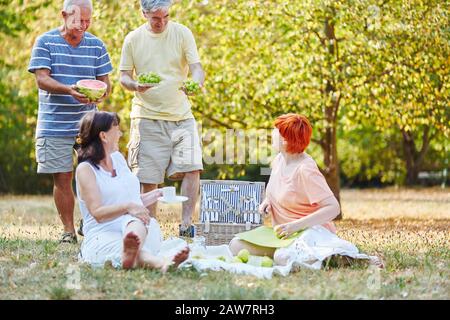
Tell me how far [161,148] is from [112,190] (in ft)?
5.30

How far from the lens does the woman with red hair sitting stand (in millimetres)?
5414

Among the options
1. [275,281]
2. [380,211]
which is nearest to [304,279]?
[275,281]

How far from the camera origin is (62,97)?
6660 millimetres

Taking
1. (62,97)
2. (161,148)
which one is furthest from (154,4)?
(161,148)

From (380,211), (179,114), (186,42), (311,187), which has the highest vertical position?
(186,42)

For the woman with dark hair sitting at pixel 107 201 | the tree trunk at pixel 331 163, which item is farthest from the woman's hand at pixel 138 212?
the tree trunk at pixel 331 163

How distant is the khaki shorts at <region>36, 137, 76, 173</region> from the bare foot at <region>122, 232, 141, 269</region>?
69.8 inches

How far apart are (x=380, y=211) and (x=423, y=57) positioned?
11.9ft

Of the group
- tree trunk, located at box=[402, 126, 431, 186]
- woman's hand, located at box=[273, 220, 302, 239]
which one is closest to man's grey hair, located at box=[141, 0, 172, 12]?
woman's hand, located at box=[273, 220, 302, 239]

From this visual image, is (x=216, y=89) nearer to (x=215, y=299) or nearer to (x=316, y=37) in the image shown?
(x=316, y=37)

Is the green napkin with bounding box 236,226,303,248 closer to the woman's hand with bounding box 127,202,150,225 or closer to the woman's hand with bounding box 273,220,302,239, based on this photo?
the woman's hand with bounding box 273,220,302,239
